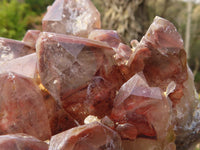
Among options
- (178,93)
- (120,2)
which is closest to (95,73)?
(178,93)

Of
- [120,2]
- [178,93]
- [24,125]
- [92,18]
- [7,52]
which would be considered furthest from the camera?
[120,2]

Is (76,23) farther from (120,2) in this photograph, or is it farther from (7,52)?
(120,2)

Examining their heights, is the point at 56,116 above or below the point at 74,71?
Result: below

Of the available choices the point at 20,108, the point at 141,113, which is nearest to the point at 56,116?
the point at 20,108

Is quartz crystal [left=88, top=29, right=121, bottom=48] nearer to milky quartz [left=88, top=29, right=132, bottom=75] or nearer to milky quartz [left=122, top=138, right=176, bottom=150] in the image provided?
milky quartz [left=88, top=29, right=132, bottom=75]

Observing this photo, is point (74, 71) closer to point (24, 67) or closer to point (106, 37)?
point (24, 67)

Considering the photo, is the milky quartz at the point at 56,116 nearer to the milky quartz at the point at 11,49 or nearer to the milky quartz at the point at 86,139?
the milky quartz at the point at 86,139
